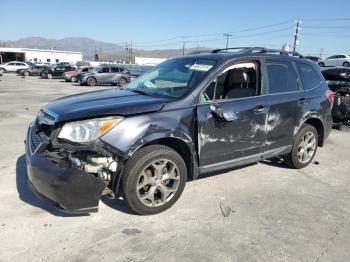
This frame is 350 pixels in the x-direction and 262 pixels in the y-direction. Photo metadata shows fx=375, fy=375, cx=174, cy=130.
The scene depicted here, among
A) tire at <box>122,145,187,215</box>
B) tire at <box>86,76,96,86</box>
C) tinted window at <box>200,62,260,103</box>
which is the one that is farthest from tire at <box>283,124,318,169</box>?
tire at <box>86,76,96,86</box>

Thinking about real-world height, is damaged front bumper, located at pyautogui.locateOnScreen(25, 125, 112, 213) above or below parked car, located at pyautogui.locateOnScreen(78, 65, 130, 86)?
above

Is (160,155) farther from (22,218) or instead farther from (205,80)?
(22,218)

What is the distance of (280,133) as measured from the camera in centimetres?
547

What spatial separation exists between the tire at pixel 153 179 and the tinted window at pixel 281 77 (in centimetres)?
195

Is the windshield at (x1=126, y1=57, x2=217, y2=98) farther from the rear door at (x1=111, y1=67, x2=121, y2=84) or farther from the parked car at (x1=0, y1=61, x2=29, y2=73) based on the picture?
the parked car at (x1=0, y1=61, x2=29, y2=73)

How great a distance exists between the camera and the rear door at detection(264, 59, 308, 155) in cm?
529


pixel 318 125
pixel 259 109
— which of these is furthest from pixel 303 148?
pixel 259 109

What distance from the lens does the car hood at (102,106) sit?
391 cm

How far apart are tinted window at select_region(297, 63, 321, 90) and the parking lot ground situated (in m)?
1.52

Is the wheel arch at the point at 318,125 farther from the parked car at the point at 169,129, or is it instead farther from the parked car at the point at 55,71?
the parked car at the point at 55,71

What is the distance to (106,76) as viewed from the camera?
29.1 meters

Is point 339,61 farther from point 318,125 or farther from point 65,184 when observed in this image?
point 65,184

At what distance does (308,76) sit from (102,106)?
142 inches

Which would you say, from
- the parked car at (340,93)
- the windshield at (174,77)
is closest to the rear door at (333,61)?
the parked car at (340,93)
